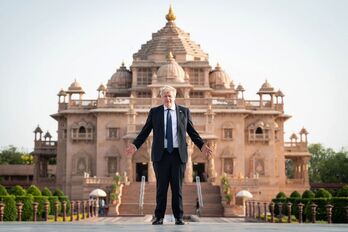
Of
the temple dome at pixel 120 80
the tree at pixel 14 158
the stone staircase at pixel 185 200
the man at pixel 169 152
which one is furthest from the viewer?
the tree at pixel 14 158

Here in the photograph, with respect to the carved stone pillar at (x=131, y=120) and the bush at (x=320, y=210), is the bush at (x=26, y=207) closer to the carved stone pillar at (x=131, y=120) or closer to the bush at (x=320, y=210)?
the bush at (x=320, y=210)

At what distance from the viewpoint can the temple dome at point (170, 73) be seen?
50.8 metres

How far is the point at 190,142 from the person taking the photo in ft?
155

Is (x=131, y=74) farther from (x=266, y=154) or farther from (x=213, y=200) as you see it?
(x=213, y=200)

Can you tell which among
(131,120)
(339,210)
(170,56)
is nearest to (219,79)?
(170,56)

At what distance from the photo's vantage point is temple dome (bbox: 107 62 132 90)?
56.8m

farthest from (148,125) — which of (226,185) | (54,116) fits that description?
(54,116)

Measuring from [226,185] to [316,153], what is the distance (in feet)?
164

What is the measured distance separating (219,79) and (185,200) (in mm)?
17274

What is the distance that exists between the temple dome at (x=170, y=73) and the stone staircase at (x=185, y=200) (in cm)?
995

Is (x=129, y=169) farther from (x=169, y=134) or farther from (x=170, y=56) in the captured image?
(x=169, y=134)

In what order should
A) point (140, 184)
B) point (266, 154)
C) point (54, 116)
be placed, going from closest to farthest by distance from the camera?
point (140, 184)
point (266, 154)
point (54, 116)

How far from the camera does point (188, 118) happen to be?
38.5 feet

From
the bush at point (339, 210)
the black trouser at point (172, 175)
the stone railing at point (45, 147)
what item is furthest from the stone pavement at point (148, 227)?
the stone railing at point (45, 147)
